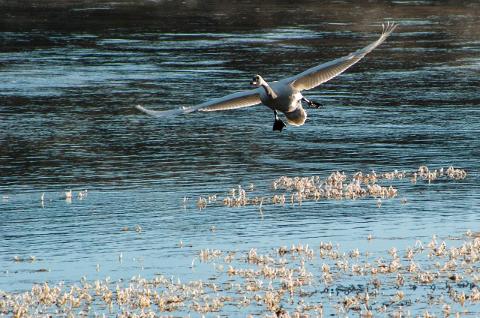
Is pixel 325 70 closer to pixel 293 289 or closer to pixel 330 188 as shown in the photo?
pixel 293 289

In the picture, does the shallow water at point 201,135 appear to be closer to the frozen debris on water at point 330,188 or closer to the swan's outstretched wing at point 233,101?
the frozen debris on water at point 330,188

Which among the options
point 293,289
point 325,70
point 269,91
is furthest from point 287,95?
point 293,289

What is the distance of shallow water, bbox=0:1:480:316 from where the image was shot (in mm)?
19312

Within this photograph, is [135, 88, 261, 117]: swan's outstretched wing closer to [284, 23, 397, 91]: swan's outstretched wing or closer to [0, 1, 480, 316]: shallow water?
[284, 23, 397, 91]: swan's outstretched wing

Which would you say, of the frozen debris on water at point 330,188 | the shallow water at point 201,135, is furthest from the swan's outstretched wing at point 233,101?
the frozen debris on water at point 330,188

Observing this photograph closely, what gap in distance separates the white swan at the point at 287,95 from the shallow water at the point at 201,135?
2389 millimetres

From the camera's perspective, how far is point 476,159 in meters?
26.1

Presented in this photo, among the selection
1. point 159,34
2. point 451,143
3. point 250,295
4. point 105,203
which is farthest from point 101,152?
point 159,34

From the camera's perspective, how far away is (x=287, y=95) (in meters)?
16.2

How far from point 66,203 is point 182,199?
2.08 meters

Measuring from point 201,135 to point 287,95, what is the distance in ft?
46.0

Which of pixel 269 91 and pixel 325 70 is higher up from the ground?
pixel 325 70

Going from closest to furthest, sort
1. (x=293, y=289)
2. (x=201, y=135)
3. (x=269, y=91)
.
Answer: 1. (x=293, y=289)
2. (x=269, y=91)
3. (x=201, y=135)

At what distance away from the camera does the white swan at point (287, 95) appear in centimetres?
1596
